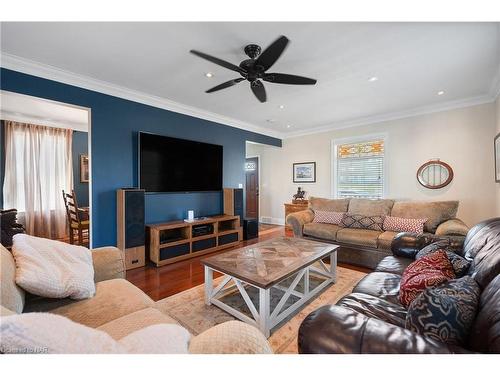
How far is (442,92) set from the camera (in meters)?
3.17

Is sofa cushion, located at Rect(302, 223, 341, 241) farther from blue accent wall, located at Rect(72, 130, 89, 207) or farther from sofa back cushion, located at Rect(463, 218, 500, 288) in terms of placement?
blue accent wall, located at Rect(72, 130, 89, 207)

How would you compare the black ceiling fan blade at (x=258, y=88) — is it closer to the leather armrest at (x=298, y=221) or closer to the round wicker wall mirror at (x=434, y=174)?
the leather armrest at (x=298, y=221)

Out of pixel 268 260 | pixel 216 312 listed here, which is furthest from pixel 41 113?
pixel 268 260

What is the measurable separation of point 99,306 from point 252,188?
557 centimetres

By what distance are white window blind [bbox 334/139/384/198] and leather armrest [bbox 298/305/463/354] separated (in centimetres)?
417

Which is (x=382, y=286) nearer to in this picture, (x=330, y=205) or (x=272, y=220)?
(x=330, y=205)

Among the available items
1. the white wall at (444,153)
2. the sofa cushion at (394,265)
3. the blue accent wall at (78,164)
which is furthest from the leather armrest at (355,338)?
the blue accent wall at (78,164)

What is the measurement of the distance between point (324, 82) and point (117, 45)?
233 cm

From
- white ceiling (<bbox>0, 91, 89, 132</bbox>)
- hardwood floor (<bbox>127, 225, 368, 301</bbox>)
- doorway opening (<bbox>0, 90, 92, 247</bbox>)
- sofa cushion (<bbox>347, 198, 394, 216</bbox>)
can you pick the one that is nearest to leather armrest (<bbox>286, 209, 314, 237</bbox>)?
sofa cushion (<bbox>347, 198, 394, 216</bbox>)

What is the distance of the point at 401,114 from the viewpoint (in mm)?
4043

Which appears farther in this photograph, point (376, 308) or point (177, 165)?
point (177, 165)

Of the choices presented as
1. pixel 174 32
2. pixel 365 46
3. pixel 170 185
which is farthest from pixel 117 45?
pixel 365 46

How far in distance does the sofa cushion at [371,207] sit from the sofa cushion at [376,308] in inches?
93.1

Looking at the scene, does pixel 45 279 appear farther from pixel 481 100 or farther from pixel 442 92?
pixel 481 100
